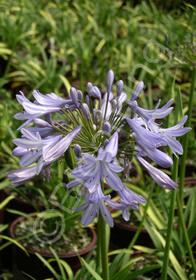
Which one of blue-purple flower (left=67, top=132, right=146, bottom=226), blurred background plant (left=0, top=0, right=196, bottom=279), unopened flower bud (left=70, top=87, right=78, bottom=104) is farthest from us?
blurred background plant (left=0, top=0, right=196, bottom=279)

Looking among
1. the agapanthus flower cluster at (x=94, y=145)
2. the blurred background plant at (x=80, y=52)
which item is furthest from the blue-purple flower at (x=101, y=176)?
the blurred background plant at (x=80, y=52)

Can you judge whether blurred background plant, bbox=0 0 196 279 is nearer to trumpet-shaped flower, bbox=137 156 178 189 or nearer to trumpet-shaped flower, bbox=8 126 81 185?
trumpet-shaped flower, bbox=8 126 81 185

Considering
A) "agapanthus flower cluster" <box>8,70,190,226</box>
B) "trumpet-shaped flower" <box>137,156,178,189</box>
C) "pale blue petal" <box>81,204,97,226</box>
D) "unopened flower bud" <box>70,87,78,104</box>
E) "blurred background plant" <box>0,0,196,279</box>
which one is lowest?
"blurred background plant" <box>0,0,196,279</box>

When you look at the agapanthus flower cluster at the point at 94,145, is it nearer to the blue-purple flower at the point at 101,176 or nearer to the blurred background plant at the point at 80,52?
the blue-purple flower at the point at 101,176

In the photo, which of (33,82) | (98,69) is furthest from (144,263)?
(98,69)

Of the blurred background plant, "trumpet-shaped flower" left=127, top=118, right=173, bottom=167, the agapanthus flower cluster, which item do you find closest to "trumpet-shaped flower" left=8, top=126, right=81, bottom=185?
the agapanthus flower cluster

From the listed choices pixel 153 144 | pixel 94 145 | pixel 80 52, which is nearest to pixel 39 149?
pixel 94 145

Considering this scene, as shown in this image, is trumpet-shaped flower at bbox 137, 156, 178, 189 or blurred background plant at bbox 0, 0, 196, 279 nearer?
trumpet-shaped flower at bbox 137, 156, 178, 189

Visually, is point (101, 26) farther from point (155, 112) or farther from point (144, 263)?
point (155, 112)
